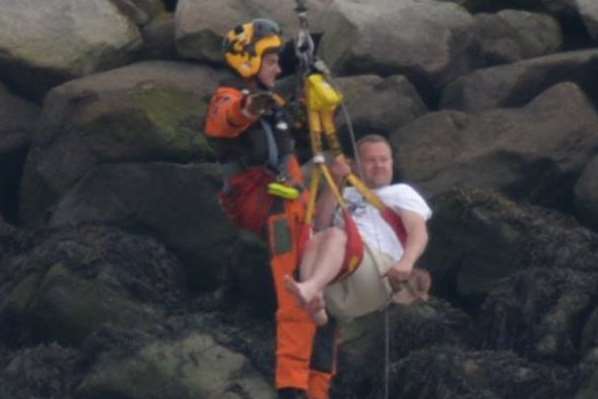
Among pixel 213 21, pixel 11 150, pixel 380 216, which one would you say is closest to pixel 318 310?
pixel 380 216

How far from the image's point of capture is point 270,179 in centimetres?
1231

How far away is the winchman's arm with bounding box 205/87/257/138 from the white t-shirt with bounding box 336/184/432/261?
0.72 m

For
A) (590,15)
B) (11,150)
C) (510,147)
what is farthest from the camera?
(590,15)

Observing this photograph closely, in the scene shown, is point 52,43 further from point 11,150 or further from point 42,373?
point 42,373

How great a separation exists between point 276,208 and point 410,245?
75 centimetres

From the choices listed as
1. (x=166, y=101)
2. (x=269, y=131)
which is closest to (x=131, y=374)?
(x=269, y=131)

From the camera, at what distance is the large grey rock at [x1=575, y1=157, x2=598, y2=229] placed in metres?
14.1

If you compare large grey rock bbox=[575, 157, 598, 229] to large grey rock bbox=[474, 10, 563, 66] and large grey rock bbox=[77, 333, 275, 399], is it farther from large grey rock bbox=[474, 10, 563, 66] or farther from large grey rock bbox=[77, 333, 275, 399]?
large grey rock bbox=[77, 333, 275, 399]

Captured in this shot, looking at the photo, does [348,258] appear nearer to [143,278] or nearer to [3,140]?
[143,278]

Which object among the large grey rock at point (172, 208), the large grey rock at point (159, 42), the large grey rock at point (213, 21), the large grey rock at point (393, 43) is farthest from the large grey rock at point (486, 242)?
the large grey rock at point (159, 42)

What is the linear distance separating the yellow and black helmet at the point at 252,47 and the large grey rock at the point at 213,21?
3.41 meters

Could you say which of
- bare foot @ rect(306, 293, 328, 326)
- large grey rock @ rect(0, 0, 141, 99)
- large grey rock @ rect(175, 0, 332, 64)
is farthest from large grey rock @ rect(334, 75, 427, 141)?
bare foot @ rect(306, 293, 328, 326)

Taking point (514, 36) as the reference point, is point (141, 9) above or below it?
below

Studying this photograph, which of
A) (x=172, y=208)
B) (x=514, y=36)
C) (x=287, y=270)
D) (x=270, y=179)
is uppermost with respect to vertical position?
(x=270, y=179)
